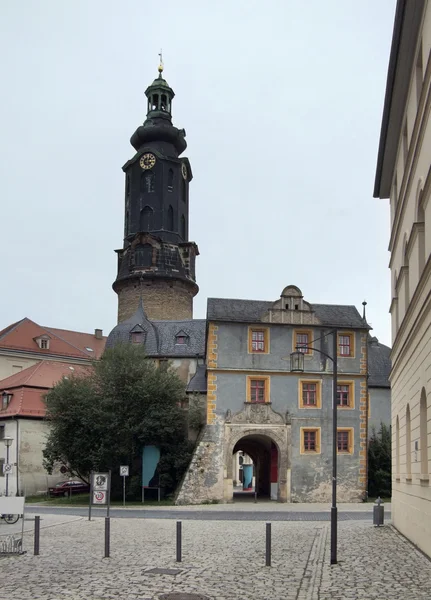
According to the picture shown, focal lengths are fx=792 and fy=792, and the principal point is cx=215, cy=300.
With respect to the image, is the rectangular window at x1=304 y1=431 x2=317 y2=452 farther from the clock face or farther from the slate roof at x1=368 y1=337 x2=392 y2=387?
the clock face

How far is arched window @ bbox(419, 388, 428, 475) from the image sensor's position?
16.6 meters

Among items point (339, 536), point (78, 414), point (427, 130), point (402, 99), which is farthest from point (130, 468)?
point (427, 130)

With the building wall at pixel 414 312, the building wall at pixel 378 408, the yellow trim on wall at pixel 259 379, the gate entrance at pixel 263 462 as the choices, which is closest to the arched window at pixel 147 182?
the gate entrance at pixel 263 462

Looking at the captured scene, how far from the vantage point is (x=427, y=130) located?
49.3ft

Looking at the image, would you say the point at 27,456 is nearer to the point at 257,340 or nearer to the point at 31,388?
the point at 31,388

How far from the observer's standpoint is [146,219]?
72562 mm

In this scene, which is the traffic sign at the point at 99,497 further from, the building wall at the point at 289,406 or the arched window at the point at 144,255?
the arched window at the point at 144,255

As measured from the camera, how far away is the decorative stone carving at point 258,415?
43.7 metres

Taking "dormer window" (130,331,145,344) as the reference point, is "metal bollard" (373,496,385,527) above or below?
below

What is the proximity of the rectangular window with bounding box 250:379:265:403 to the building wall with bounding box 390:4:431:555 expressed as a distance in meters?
19.5

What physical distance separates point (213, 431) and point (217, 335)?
533 centimetres

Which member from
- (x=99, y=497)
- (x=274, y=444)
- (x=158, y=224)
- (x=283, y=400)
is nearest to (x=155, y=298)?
(x=158, y=224)

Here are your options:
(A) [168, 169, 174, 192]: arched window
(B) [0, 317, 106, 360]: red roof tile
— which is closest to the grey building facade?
(A) [168, 169, 174, 192]: arched window

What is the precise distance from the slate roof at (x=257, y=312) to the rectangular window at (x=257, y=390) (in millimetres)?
3417
